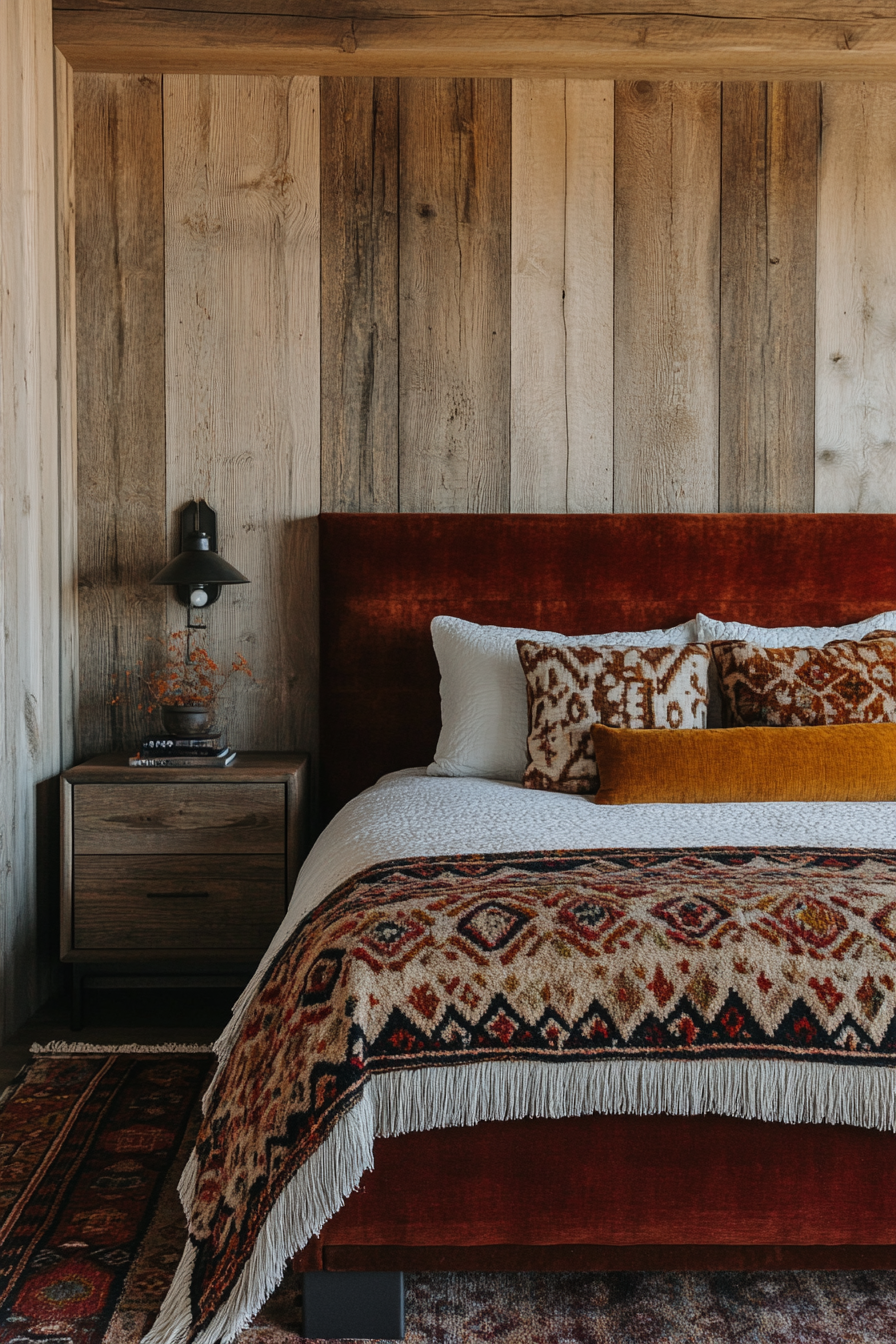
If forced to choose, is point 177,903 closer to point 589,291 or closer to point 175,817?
point 175,817

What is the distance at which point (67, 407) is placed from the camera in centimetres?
283

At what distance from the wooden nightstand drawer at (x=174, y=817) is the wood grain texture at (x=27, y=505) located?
0.19m

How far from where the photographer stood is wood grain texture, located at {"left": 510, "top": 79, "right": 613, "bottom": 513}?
2.89m

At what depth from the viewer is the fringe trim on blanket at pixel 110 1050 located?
91.5 inches

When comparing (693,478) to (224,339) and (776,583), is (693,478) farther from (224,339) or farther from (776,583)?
(224,339)

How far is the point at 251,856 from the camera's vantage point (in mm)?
2504

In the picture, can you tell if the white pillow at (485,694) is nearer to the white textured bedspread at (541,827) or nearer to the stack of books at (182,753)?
the white textured bedspread at (541,827)

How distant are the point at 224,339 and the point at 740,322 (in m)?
1.49

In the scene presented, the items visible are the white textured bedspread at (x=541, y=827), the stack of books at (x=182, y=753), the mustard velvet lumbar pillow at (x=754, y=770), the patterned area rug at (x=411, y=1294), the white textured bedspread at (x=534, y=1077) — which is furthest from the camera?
the stack of books at (x=182, y=753)

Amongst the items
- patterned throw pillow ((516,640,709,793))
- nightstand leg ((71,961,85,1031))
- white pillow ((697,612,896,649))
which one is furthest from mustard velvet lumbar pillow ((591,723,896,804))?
nightstand leg ((71,961,85,1031))

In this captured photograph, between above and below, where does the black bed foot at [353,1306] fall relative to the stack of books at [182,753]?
below

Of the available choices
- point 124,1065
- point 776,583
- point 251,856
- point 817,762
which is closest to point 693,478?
point 776,583

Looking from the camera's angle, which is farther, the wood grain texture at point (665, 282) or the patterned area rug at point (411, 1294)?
the wood grain texture at point (665, 282)

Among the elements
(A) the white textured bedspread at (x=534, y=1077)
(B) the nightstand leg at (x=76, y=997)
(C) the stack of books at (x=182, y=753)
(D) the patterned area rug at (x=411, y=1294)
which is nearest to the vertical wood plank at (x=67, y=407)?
(C) the stack of books at (x=182, y=753)
